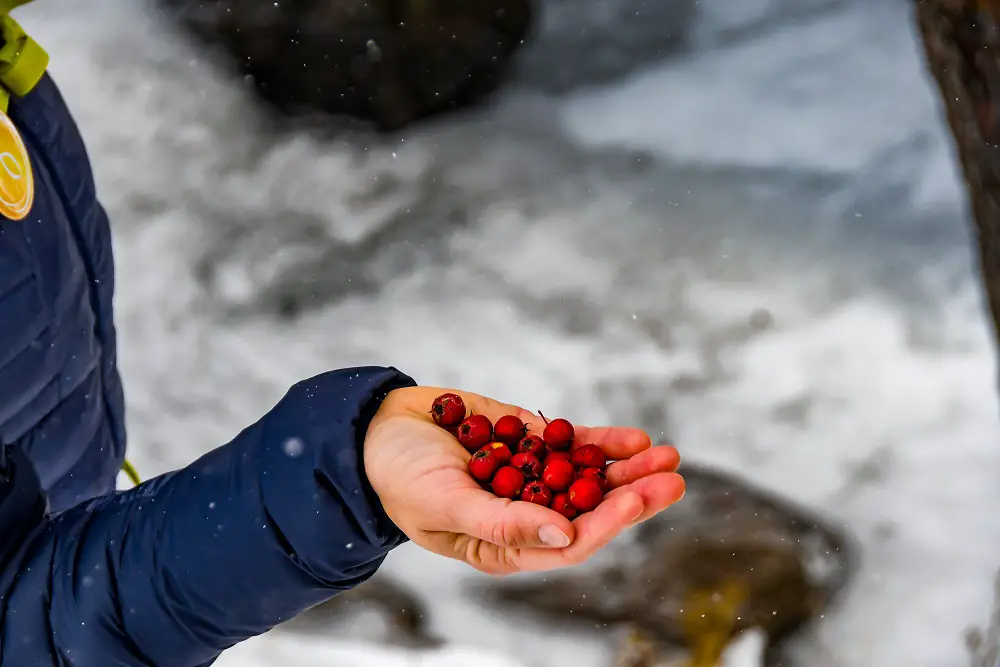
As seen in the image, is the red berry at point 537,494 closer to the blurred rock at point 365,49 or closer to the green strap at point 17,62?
the green strap at point 17,62

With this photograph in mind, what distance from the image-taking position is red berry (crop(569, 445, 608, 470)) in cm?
112

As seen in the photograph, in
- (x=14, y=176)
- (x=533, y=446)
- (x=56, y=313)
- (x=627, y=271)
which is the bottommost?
(x=627, y=271)

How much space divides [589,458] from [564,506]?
104 mm

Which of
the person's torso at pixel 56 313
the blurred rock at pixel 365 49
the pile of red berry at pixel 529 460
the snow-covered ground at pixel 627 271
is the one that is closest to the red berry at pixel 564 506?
the pile of red berry at pixel 529 460

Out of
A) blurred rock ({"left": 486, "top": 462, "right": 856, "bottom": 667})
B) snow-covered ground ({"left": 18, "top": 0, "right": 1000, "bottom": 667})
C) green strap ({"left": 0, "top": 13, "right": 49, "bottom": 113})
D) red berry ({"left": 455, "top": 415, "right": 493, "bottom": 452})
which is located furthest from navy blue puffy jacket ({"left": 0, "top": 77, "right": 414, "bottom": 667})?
blurred rock ({"left": 486, "top": 462, "right": 856, "bottom": 667})

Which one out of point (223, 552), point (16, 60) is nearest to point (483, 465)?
point (223, 552)

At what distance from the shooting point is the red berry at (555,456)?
1122mm

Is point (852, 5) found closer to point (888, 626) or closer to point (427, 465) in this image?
point (888, 626)

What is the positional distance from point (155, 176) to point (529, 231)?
1813 millimetres

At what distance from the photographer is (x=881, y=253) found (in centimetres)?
384

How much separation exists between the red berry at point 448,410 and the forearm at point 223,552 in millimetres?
82

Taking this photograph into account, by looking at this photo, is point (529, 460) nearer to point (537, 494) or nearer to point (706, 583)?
point (537, 494)

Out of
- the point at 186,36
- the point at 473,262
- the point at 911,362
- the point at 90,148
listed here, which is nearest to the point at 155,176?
the point at 90,148

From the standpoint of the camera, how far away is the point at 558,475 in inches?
42.6
